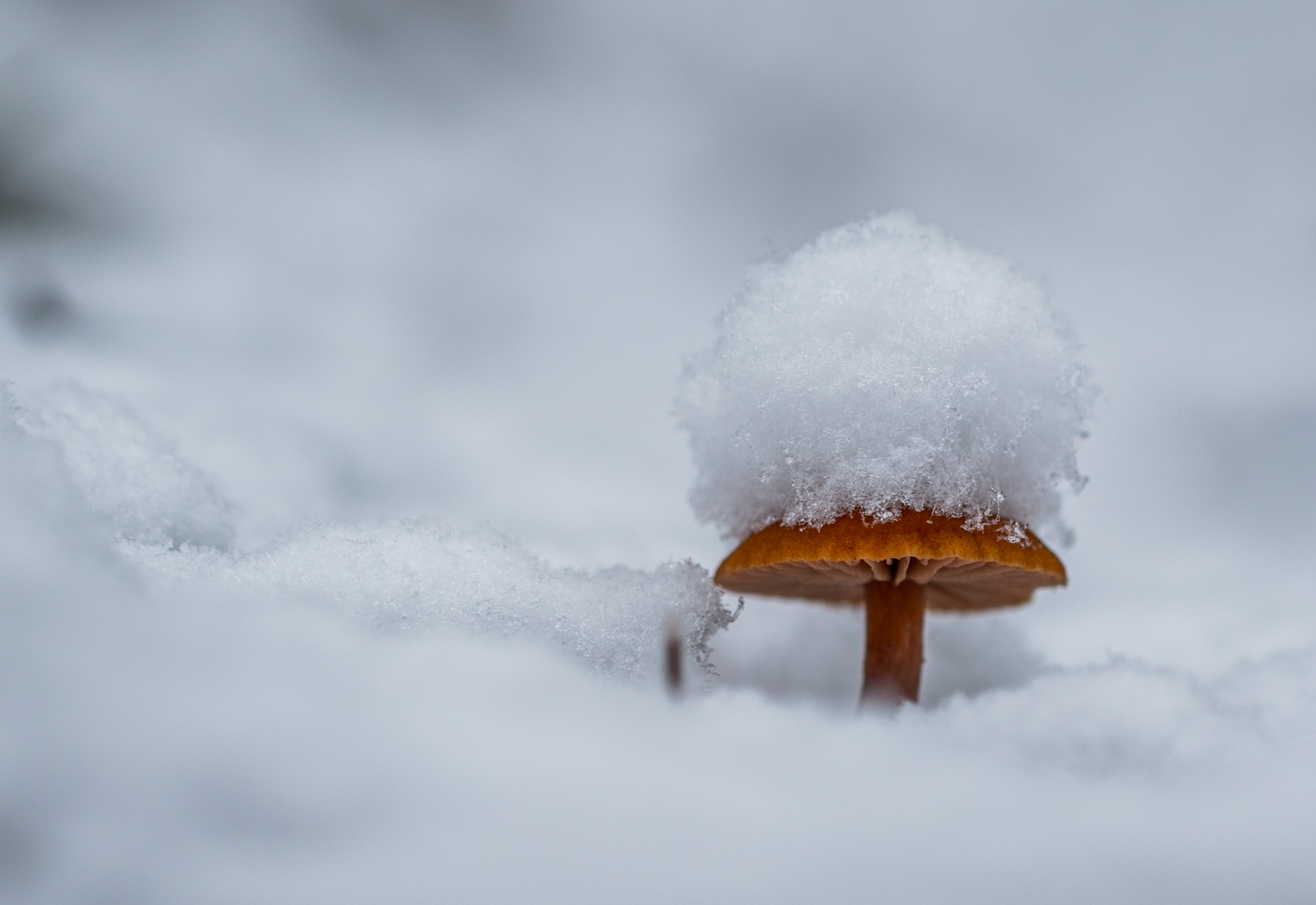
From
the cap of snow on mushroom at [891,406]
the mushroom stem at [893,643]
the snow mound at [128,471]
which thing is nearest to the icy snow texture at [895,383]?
the cap of snow on mushroom at [891,406]

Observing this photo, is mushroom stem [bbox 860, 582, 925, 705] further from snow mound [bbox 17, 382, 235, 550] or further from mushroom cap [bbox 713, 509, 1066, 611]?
snow mound [bbox 17, 382, 235, 550]

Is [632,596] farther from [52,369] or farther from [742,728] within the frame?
[52,369]

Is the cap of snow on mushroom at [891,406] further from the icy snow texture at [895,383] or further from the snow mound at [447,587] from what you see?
the snow mound at [447,587]

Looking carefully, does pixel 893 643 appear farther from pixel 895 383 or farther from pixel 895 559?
pixel 895 383

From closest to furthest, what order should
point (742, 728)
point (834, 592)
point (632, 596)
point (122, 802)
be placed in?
point (122, 802) < point (742, 728) < point (632, 596) < point (834, 592)

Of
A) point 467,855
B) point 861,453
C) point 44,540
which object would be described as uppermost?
point 861,453

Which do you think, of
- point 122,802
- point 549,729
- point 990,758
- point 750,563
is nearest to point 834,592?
point 750,563

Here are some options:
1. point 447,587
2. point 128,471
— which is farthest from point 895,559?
point 128,471

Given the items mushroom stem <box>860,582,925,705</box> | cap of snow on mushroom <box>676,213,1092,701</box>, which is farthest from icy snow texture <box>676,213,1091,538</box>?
mushroom stem <box>860,582,925,705</box>
